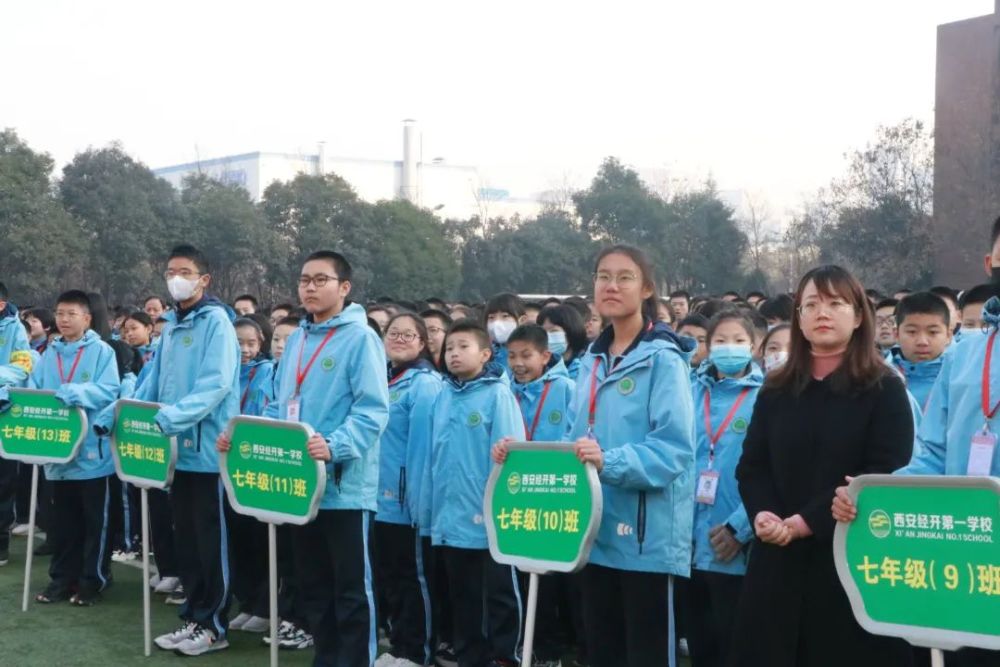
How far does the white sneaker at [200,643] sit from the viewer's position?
6.36 metres

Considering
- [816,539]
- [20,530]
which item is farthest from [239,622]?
[816,539]

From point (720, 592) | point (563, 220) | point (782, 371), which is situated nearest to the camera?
point (782, 371)

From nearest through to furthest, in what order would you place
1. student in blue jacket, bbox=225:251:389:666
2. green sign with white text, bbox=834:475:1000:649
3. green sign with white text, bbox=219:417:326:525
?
green sign with white text, bbox=834:475:1000:649, green sign with white text, bbox=219:417:326:525, student in blue jacket, bbox=225:251:389:666

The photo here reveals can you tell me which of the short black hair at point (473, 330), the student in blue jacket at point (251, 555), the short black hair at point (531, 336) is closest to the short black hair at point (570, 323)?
the short black hair at point (531, 336)

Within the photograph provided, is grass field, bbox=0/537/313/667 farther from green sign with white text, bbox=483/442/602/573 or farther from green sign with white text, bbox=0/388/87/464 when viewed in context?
green sign with white text, bbox=483/442/602/573

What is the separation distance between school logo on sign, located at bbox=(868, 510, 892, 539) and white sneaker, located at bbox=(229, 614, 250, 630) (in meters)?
4.70

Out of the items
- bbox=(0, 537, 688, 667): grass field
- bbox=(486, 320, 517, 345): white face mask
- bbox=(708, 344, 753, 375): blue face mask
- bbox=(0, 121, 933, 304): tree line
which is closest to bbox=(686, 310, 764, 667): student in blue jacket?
bbox=(708, 344, 753, 375): blue face mask

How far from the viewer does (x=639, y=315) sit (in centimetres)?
450

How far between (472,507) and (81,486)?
3.37 meters

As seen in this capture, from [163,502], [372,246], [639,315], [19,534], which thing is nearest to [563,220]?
[372,246]

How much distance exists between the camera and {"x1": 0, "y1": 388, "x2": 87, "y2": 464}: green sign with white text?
735 centimetres

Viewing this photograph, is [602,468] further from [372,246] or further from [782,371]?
[372,246]

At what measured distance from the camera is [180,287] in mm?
6547

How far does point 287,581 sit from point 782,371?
4.27 meters
